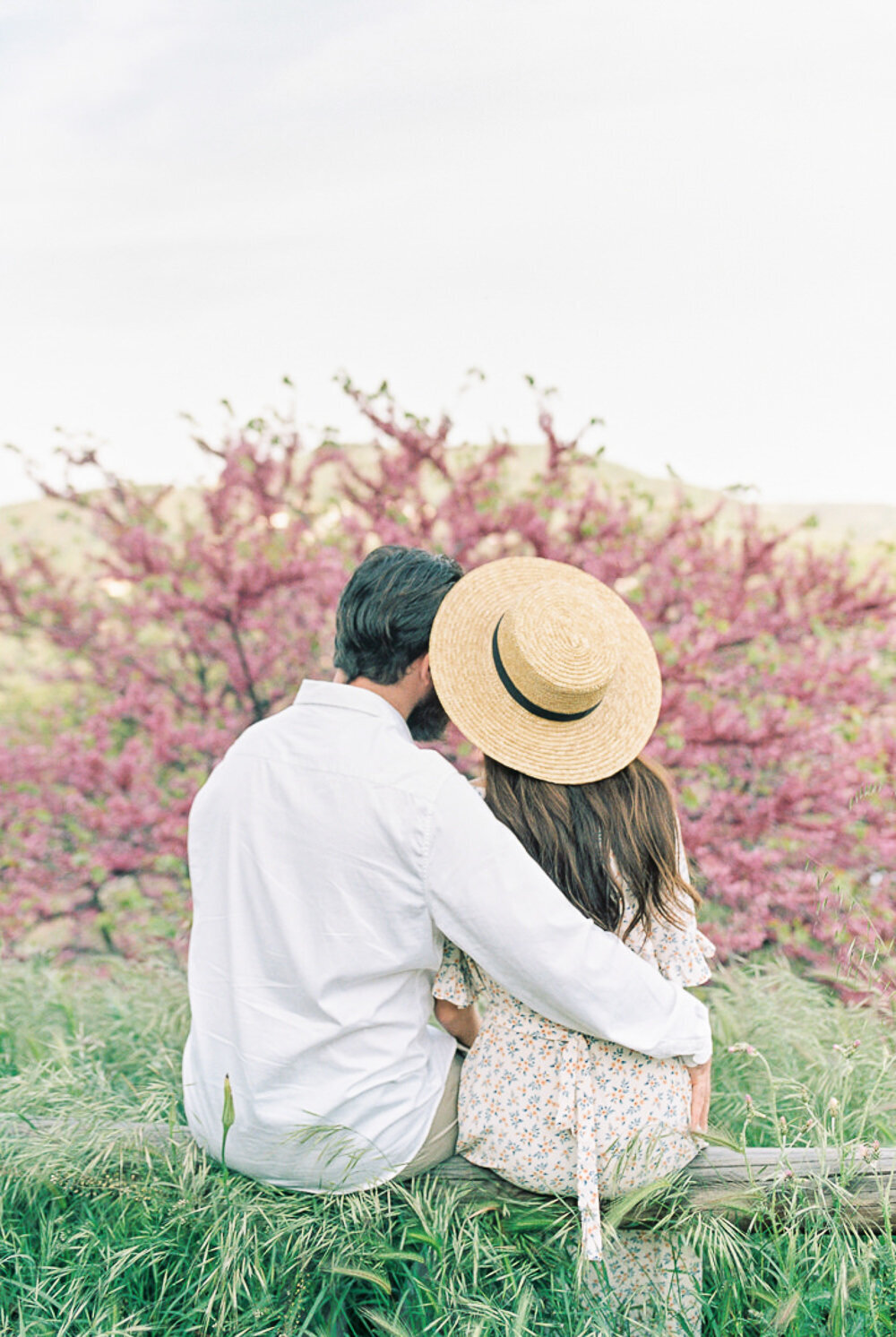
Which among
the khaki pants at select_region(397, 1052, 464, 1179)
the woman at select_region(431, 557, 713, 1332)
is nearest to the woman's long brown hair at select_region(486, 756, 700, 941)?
the woman at select_region(431, 557, 713, 1332)

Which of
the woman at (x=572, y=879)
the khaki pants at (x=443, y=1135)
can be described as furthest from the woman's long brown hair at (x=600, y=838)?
the khaki pants at (x=443, y=1135)

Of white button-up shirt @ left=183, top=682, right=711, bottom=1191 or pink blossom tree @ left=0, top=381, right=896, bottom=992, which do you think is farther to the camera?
pink blossom tree @ left=0, top=381, right=896, bottom=992

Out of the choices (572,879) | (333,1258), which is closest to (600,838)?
→ (572,879)

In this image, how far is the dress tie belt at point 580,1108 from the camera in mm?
1617

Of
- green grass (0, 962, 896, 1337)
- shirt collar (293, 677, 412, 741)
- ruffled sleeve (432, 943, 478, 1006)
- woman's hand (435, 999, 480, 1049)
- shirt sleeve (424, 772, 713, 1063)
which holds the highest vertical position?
shirt collar (293, 677, 412, 741)

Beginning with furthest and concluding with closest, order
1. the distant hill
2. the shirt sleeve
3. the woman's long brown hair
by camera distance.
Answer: the distant hill, the woman's long brown hair, the shirt sleeve

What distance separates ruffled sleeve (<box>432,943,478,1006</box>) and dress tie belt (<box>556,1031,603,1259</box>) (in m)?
0.20

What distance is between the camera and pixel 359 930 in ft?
5.21

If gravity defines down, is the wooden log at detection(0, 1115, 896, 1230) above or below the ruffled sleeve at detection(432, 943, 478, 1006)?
below

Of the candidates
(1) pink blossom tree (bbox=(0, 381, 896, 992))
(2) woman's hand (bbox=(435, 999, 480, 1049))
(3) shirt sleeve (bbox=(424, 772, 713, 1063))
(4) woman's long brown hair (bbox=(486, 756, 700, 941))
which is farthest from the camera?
(1) pink blossom tree (bbox=(0, 381, 896, 992))

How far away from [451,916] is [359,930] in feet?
0.49

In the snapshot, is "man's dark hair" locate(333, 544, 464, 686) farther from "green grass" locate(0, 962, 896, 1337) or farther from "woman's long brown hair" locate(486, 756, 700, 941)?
"green grass" locate(0, 962, 896, 1337)

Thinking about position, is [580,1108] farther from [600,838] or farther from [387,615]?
[387,615]

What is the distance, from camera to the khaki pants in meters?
1.74
